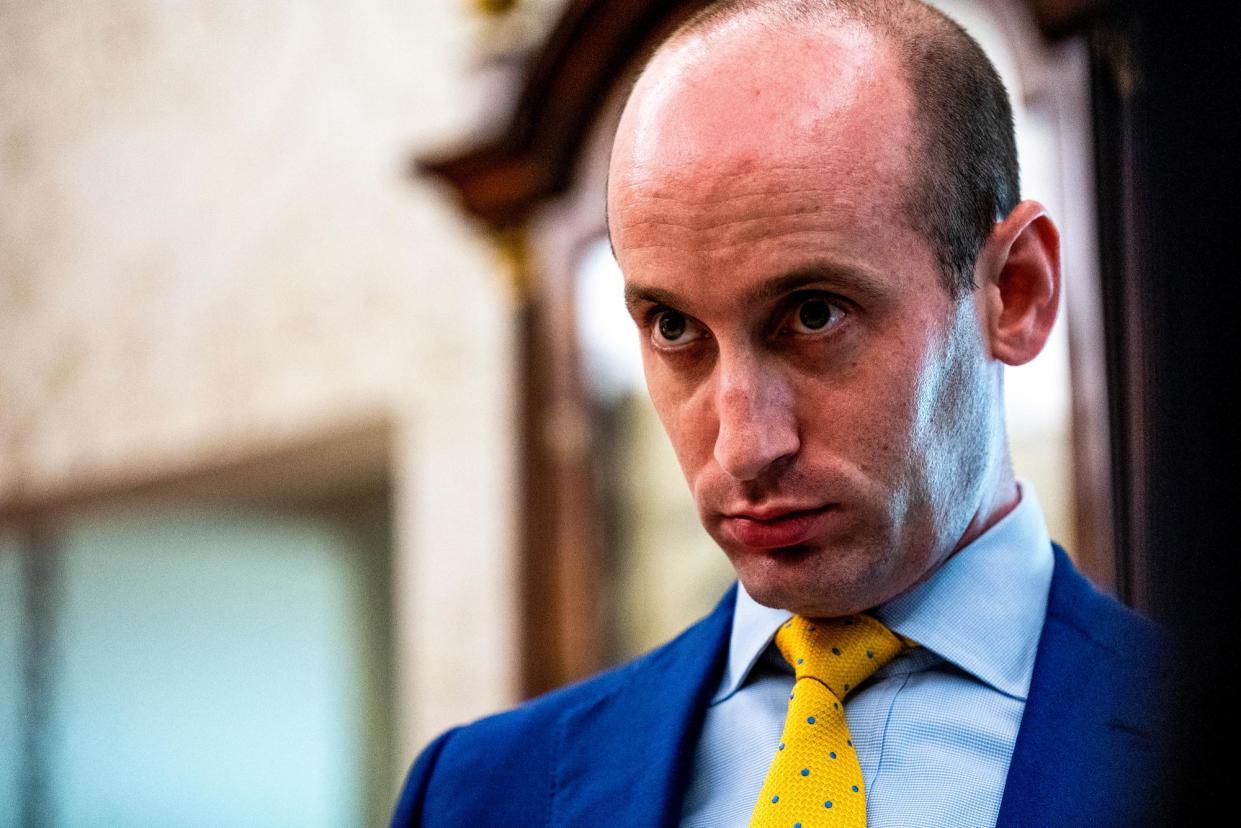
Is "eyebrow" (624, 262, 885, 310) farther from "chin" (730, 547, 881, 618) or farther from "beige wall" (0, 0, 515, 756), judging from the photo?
"beige wall" (0, 0, 515, 756)

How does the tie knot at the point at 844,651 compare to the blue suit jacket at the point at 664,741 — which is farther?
the tie knot at the point at 844,651

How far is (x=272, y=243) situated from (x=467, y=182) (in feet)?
5.00

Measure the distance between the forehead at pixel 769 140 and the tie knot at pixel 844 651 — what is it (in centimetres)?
32

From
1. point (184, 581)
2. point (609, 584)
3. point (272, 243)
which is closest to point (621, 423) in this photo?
point (609, 584)

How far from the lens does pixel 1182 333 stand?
32 cm

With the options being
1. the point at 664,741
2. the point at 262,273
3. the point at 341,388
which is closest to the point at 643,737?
the point at 664,741

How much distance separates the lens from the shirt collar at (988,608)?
1039 millimetres

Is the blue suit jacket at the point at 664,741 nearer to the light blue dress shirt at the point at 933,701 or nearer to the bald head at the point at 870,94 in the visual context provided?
the light blue dress shirt at the point at 933,701

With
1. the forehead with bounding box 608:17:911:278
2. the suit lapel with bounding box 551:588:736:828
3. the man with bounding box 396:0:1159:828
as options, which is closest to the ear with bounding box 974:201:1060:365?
the man with bounding box 396:0:1159:828

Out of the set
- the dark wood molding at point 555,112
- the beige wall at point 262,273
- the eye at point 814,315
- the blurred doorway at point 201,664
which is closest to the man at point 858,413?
the eye at point 814,315

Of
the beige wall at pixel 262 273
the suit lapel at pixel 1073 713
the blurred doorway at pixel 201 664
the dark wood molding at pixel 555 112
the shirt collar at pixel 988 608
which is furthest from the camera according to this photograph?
the blurred doorway at pixel 201 664

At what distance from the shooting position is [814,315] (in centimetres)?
94

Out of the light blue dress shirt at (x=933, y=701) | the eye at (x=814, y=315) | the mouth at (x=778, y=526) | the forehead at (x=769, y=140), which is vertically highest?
the forehead at (x=769, y=140)

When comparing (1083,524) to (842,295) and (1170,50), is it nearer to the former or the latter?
(842,295)
